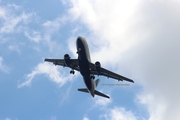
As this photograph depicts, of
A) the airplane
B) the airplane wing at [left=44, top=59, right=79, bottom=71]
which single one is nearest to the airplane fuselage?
the airplane

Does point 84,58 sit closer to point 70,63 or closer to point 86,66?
point 86,66

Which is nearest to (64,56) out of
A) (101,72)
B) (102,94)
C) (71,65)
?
(71,65)

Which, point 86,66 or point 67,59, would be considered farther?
point 67,59

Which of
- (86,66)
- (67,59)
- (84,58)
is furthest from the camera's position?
(67,59)

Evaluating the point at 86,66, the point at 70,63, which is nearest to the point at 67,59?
the point at 70,63

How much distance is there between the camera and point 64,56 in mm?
90438

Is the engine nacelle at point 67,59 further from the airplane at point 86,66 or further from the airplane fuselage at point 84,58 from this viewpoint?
the airplane fuselage at point 84,58

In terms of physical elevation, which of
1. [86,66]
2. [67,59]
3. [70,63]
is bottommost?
[86,66]

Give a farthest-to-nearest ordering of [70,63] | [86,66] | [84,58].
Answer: [70,63] → [86,66] → [84,58]

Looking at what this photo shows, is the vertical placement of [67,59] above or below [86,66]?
above

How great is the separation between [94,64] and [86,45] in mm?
5627

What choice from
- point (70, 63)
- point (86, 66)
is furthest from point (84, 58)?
point (70, 63)

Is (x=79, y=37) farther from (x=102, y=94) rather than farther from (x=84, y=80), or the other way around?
(x=102, y=94)

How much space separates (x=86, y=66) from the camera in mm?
87625
